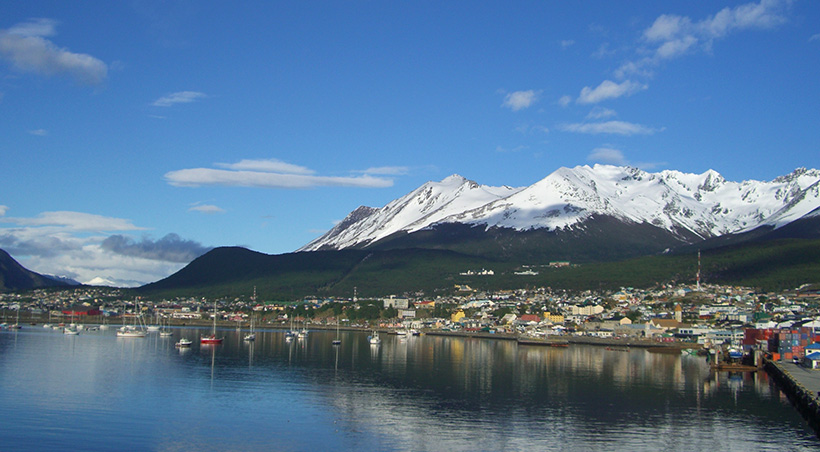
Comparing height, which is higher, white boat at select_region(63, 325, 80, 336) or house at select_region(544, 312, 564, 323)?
house at select_region(544, 312, 564, 323)

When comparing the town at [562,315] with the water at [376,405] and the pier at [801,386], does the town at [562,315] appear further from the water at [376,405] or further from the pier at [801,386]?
the water at [376,405]

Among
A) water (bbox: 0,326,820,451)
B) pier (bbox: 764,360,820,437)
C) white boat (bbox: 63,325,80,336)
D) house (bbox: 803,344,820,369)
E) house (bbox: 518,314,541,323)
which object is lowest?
white boat (bbox: 63,325,80,336)

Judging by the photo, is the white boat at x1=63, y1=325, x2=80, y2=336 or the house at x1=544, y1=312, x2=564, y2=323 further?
the house at x1=544, y1=312, x2=564, y2=323

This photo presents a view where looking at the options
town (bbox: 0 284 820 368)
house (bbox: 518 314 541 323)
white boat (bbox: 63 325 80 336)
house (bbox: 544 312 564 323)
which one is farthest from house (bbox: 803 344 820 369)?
white boat (bbox: 63 325 80 336)

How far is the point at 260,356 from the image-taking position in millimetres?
82250

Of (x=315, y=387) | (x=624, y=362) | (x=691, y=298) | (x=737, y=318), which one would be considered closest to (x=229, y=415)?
(x=315, y=387)

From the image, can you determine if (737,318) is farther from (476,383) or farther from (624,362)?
(476,383)

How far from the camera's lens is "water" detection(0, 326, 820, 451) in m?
36.9

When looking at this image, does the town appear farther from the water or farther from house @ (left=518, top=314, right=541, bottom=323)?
the water

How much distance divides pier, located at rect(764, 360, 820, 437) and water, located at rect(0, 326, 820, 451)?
3.00ft

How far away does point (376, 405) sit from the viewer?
47.2 m

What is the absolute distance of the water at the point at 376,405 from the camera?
36938 mm

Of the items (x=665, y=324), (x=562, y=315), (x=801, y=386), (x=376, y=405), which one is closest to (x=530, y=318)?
(x=562, y=315)

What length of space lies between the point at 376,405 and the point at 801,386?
2763cm
